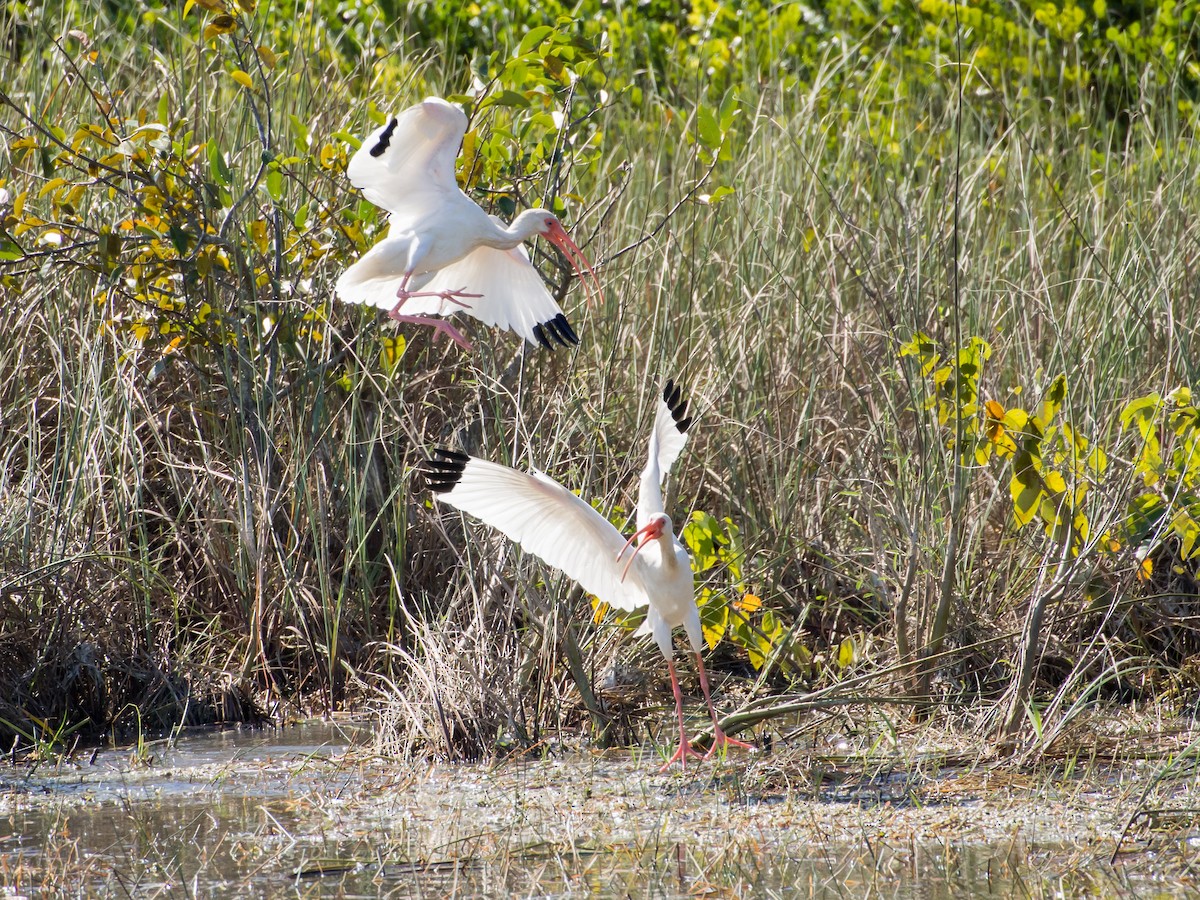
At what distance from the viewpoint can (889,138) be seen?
743 centimetres

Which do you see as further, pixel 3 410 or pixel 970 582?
pixel 3 410

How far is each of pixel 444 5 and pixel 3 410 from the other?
518cm

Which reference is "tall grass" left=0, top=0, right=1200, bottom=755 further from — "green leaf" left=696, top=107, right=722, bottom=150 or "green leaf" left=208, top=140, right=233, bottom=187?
"green leaf" left=696, top=107, right=722, bottom=150

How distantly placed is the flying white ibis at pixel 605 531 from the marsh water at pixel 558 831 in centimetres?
34

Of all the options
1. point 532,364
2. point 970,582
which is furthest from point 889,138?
point 970,582

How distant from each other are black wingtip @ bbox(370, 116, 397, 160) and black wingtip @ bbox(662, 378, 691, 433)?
1.07m

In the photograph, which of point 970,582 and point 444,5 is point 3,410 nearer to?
point 970,582

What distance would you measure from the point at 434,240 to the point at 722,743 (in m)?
1.74

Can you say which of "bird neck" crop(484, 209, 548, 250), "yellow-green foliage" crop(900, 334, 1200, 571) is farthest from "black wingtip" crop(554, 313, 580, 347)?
"yellow-green foliage" crop(900, 334, 1200, 571)

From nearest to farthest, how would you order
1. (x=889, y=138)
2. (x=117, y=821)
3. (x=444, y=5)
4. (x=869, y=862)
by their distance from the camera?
(x=869, y=862) < (x=117, y=821) < (x=889, y=138) < (x=444, y=5)

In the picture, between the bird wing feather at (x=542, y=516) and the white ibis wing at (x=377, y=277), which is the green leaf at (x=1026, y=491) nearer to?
the bird wing feather at (x=542, y=516)

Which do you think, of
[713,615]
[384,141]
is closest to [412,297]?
[384,141]

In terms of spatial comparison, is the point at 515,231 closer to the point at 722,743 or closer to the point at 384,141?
Result: the point at 384,141

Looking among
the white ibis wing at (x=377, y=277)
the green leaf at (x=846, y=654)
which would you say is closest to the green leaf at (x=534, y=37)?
the white ibis wing at (x=377, y=277)
